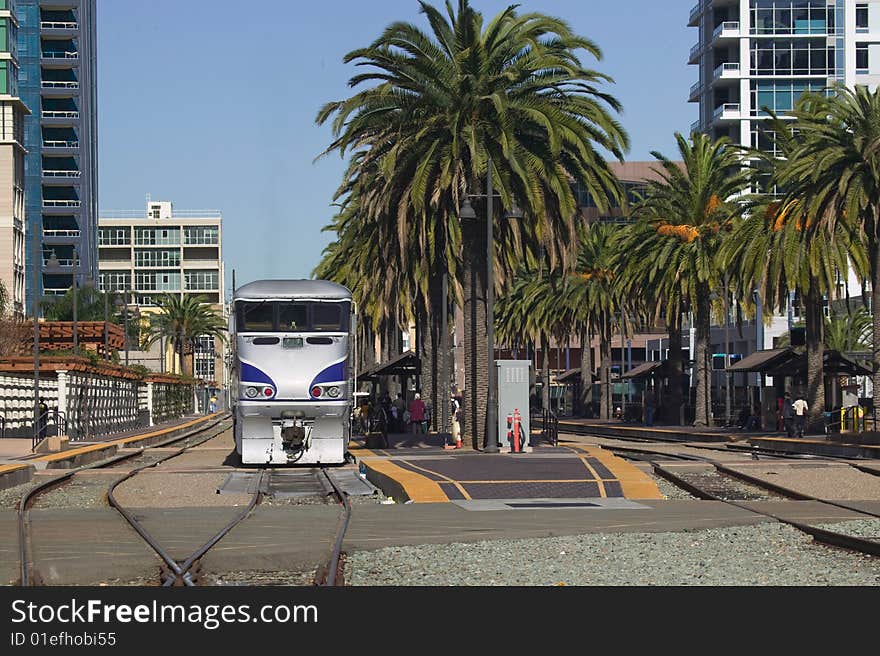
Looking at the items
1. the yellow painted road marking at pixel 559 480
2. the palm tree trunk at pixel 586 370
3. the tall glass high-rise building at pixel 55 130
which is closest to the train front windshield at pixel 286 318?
the yellow painted road marking at pixel 559 480

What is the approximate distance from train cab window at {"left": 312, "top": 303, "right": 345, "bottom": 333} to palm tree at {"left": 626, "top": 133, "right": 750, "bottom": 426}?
30.8 metres

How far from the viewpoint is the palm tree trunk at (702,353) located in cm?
6359

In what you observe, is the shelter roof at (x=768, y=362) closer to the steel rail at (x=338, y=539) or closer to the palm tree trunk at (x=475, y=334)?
the palm tree trunk at (x=475, y=334)

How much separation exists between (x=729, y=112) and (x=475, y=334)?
8326 centimetres

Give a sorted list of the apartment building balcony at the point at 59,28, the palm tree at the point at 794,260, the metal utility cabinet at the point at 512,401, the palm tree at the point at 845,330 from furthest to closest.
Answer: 1. the apartment building balcony at the point at 59,28
2. the palm tree at the point at 845,330
3. the palm tree at the point at 794,260
4. the metal utility cabinet at the point at 512,401

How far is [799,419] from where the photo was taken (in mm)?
52000

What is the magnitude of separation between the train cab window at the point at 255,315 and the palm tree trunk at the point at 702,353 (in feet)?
110

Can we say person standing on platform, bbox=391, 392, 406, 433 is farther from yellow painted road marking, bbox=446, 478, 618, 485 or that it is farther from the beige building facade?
the beige building facade

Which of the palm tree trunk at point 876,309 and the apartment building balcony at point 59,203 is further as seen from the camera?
the apartment building balcony at point 59,203

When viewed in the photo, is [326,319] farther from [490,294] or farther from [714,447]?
[714,447]

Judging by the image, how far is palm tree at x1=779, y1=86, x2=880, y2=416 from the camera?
43.9 meters

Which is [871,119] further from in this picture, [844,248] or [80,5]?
[80,5]

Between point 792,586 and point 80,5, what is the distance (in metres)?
140
